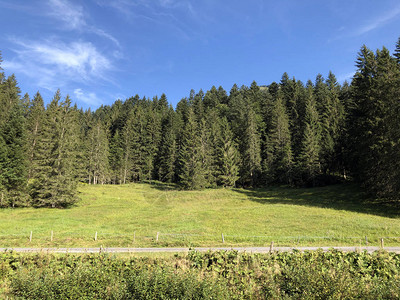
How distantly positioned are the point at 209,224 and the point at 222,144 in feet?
149

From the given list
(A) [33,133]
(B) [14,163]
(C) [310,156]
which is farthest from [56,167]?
(C) [310,156]

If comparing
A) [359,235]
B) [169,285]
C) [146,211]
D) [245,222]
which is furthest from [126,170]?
[169,285]

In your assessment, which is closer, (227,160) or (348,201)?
(348,201)

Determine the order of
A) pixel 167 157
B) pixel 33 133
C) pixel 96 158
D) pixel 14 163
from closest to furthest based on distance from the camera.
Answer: pixel 14 163
pixel 33 133
pixel 96 158
pixel 167 157

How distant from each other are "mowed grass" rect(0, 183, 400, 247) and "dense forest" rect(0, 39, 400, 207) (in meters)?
4.88

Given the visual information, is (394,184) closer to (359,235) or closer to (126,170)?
(359,235)

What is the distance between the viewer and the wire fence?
21547 mm

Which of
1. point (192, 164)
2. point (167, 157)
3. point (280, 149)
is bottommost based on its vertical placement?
point (192, 164)

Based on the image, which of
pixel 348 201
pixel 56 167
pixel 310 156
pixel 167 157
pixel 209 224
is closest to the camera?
pixel 209 224

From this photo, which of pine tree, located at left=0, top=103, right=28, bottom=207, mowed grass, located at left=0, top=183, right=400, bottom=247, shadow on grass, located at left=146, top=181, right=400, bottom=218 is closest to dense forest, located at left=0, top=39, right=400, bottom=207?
pine tree, located at left=0, top=103, right=28, bottom=207

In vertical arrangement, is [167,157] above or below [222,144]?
below

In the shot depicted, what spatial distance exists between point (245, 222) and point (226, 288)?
22624 millimetres

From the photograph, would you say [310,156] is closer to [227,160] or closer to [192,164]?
[227,160]

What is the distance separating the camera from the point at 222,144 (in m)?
73.2
